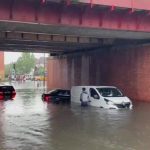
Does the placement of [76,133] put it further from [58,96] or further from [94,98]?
[58,96]

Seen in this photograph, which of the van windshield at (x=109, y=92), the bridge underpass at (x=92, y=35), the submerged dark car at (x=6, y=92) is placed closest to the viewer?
the bridge underpass at (x=92, y=35)

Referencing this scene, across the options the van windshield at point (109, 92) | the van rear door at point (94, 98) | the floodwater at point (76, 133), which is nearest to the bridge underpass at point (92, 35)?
the van windshield at point (109, 92)

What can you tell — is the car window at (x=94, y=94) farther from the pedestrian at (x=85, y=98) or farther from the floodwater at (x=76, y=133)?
the floodwater at (x=76, y=133)

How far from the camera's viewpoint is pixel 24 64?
15450 centimetres

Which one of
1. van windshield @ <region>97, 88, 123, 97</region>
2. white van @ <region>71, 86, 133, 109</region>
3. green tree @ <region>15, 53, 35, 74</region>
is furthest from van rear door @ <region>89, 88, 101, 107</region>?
green tree @ <region>15, 53, 35, 74</region>

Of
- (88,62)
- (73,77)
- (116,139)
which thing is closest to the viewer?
(116,139)

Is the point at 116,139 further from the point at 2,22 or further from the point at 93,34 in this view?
the point at 93,34

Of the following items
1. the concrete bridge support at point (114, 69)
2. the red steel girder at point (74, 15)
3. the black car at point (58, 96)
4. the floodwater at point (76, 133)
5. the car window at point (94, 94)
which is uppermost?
the red steel girder at point (74, 15)

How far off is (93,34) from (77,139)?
18.1 m

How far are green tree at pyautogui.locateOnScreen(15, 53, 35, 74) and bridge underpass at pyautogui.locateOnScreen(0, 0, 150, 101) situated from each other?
97006 millimetres

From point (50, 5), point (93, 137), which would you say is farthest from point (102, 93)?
point (93, 137)

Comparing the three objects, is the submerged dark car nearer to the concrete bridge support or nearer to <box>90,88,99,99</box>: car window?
the concrete bridge support

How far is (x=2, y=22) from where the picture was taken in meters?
25.6

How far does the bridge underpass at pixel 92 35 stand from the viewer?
86.3ft
